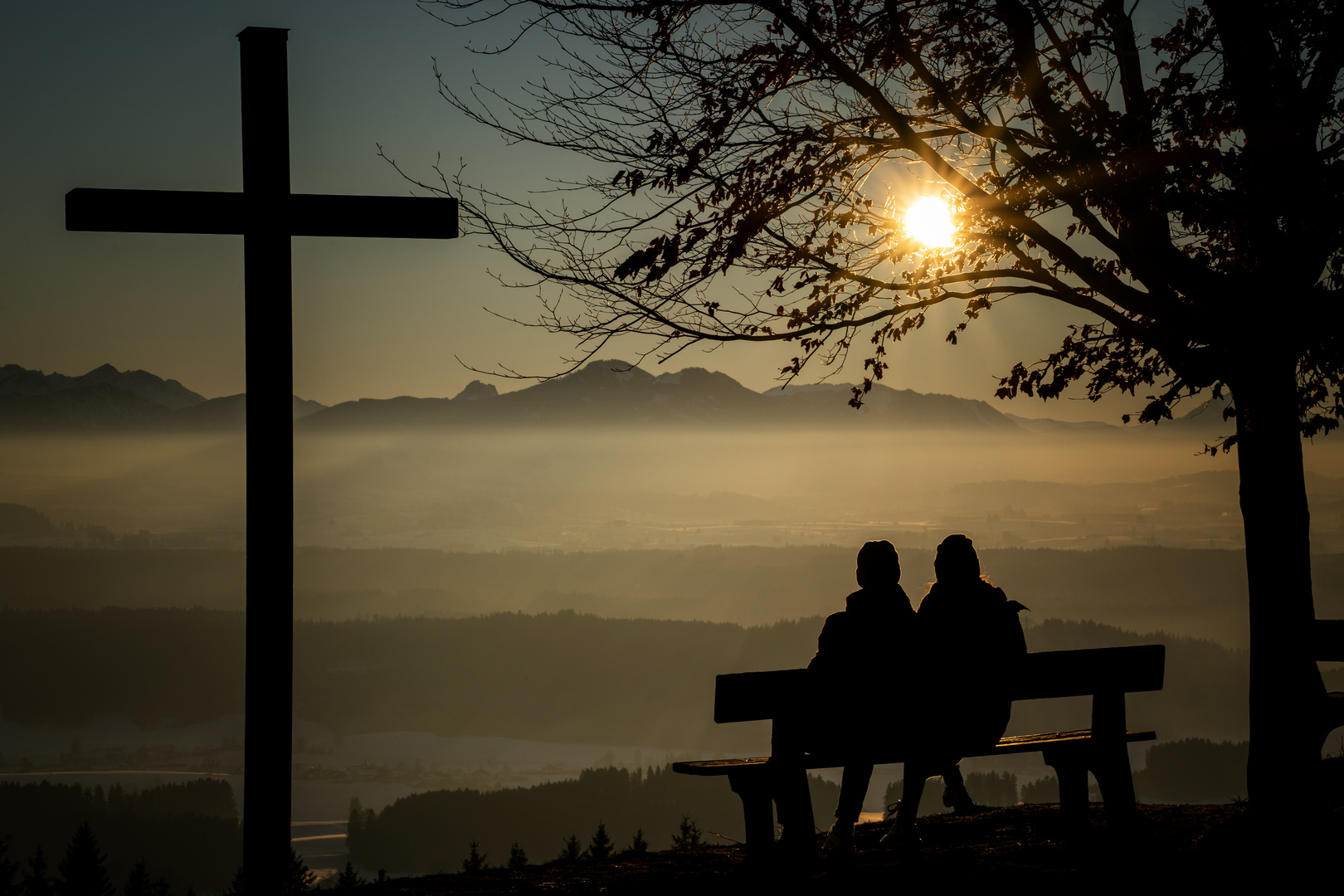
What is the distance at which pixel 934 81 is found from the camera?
6180 millimetres

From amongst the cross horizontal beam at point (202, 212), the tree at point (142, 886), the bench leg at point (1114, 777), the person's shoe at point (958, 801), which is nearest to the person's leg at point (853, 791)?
the bench leg at point (1114, 777)

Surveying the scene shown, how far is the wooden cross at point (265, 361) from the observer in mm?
4648

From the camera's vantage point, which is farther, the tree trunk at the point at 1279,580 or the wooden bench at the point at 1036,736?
the tree trunk at the point at 1279,580

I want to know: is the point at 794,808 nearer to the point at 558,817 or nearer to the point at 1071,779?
the point at 1071,779

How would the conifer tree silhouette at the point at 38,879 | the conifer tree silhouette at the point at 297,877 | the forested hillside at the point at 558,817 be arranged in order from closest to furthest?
the conifer tree silhouette at the point at 297,877 → the conifer tree silhouette at the point at 38,879 → the forested hillside at the point at 558,817

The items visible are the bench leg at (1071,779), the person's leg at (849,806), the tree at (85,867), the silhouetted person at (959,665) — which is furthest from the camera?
the tree at (85,867)

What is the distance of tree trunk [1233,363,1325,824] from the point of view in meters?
5.95

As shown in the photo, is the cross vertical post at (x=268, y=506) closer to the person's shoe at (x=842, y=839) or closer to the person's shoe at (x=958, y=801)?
the person's shoe at (x=842, y=839)

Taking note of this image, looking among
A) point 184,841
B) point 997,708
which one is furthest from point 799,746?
point 184,841

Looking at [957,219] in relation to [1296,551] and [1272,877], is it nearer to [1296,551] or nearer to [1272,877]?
[1296,551]

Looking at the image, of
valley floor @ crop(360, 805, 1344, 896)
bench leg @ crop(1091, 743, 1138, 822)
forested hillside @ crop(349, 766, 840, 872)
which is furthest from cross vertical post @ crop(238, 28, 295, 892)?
forested hillside @ crop(349, 766, 840, 872)

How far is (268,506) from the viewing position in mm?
4652

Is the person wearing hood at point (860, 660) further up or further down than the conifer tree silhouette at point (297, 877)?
further up

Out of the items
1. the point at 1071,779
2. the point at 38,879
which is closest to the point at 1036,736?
the point at 1071,779
